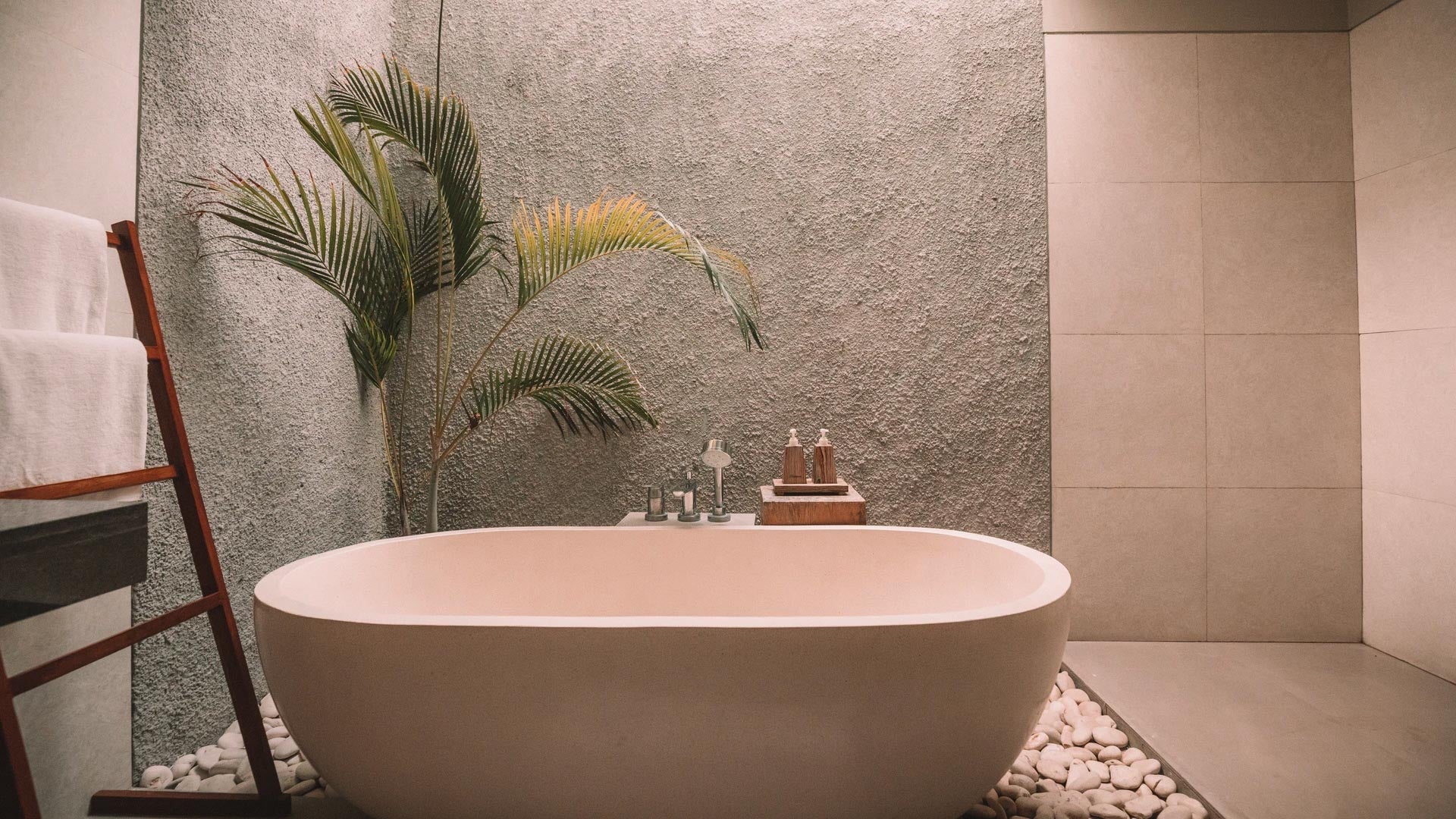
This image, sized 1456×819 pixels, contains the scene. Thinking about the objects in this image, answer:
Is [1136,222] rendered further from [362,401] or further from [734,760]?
[362,401]

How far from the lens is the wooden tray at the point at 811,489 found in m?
2.12

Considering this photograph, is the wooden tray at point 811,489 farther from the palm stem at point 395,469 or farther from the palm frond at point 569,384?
the palm stem at point 395,469

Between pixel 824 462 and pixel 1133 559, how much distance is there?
1073 mm

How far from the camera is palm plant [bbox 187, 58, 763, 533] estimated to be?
5.83 feet

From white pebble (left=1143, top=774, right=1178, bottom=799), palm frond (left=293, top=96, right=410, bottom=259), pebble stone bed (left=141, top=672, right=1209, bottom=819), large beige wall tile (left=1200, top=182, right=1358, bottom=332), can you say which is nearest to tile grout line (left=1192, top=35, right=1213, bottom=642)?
large beige wall tile (left=1200, top=182, right=1358, bottom=332)

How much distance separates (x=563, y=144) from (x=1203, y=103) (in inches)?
80.8

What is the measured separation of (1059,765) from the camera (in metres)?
1.56

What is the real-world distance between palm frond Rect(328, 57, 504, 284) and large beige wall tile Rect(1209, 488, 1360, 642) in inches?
95.4

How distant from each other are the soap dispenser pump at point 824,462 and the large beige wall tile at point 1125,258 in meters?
0.85

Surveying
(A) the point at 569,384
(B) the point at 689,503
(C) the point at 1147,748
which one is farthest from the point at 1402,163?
(A) the point at 569,384

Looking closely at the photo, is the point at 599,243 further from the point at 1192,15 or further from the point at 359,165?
the point at 1192,15

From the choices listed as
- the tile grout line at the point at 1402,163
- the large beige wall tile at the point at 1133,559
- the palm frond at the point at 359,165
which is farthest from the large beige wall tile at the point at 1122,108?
the palm frond at the point at 359,165

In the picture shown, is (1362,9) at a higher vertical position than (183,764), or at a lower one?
higher

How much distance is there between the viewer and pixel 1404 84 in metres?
2.06
